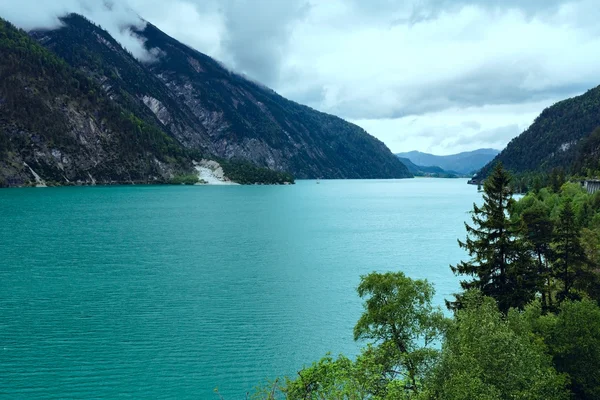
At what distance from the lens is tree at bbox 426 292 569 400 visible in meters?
17.9

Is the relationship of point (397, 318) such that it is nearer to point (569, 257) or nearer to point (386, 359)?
point (386, 359)

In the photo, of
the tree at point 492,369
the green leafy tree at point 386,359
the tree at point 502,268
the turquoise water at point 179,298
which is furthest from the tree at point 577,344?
the turquoise water at point 179,298

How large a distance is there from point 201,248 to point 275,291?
29225 millimetres

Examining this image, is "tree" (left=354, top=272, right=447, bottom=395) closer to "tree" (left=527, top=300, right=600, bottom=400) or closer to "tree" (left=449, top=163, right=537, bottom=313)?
"tree" (left=527, top=300, right=600, bottom=400)

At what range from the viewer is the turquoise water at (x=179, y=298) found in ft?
101

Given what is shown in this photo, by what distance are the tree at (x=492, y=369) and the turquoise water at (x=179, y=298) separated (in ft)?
46.3

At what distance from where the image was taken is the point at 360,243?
86.8 metres

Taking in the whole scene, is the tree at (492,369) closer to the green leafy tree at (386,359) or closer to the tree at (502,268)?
the green leafy tree at (386,359)

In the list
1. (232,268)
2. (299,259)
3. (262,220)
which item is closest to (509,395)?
(232,268)

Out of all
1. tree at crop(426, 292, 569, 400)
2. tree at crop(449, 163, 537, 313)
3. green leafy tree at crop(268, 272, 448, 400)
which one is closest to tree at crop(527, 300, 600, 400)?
tree at crop(426, 292, 569, 400)

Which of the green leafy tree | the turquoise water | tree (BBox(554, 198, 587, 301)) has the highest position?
tree (BBox(554, 198, 587, 301))

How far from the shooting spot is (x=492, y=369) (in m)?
19.3

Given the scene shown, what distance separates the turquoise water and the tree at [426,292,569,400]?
46.3 feet

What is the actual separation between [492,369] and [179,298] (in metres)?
35.7
